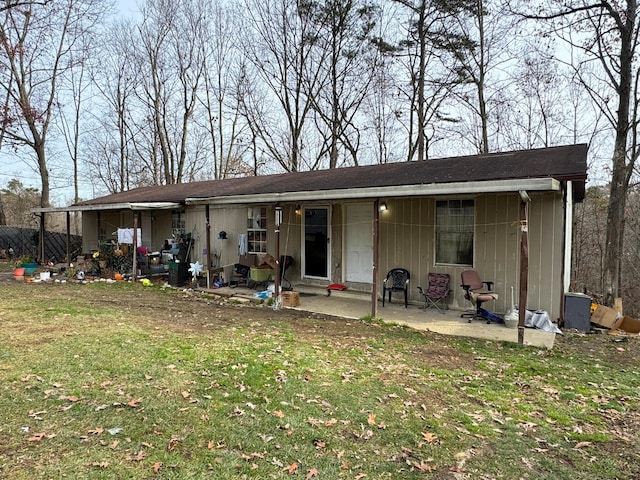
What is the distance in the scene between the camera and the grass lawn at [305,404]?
2.56 metres

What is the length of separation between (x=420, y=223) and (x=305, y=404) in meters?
5.11

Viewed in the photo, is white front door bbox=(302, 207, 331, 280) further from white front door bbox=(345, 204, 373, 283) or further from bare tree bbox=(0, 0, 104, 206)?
bare tree bbox=(0, 0, 104, 206)

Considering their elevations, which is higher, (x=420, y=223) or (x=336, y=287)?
(x=420, y=223)

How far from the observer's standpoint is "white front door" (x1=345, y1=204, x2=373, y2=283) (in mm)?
8609

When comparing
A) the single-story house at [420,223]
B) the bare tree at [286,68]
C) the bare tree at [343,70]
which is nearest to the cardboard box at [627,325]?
the single-story house at [420,223]

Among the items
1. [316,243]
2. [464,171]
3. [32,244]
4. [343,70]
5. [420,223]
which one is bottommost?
[32,244]

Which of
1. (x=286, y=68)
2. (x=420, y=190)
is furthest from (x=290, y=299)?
(x=286, y=68)

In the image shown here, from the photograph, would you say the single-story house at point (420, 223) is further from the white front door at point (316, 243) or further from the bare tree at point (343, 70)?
the bare tree at point (343, 70)

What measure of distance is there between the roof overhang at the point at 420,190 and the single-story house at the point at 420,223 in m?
0.02

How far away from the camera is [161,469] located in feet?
7.98

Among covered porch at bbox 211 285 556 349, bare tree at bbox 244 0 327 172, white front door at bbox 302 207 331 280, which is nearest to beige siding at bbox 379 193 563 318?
covered porch at bbox 211 285 556 349

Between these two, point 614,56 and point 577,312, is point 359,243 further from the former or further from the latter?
point 614,56

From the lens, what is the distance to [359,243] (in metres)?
8.77

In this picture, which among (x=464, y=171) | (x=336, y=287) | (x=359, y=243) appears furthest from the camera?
(x=359, y=243)
